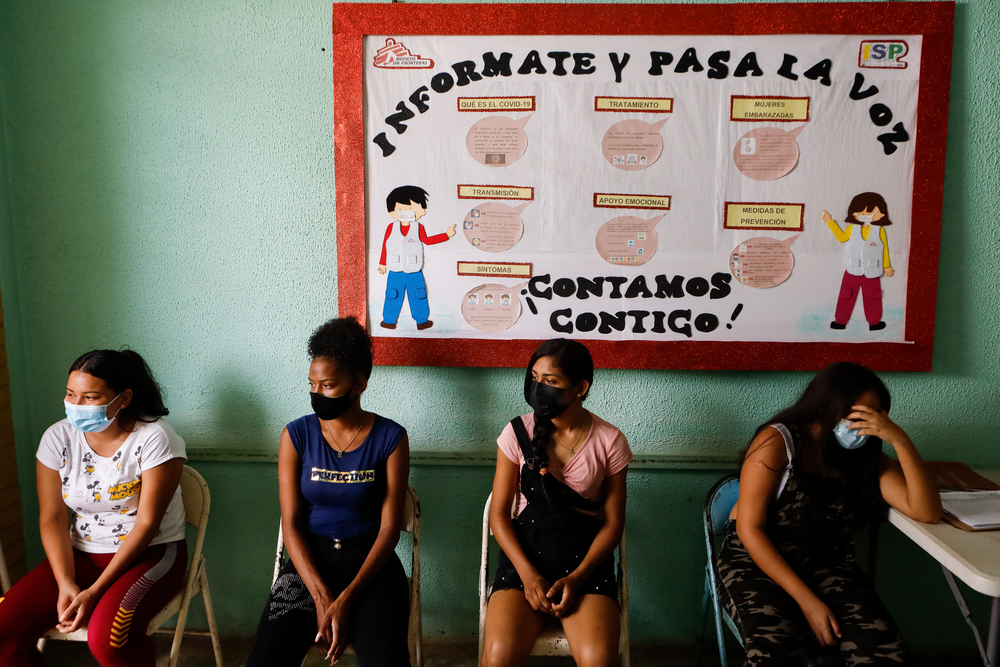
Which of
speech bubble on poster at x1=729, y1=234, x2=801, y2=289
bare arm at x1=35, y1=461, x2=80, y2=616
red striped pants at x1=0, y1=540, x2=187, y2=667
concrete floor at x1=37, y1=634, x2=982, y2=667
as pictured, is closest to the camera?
red striped pants at x1=0, y1=540, x2=187, y2=667

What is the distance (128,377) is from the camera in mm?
2059

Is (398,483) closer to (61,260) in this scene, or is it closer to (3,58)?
(61,260)

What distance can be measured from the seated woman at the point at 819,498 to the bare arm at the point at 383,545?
115cm

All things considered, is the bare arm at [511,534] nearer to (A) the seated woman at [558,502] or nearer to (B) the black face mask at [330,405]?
(A) the seated woman at [558,502]

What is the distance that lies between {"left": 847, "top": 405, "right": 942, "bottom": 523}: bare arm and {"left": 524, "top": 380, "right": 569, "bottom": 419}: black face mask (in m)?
0.95

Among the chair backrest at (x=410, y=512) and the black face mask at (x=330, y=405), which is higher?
the black face mask at (x=330, y=405)

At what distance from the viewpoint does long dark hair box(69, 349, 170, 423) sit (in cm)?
200

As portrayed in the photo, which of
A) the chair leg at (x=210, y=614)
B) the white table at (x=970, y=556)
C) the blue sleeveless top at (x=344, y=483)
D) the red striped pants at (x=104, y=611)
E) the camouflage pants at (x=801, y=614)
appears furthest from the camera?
the chair leg at (x=210, y=614)

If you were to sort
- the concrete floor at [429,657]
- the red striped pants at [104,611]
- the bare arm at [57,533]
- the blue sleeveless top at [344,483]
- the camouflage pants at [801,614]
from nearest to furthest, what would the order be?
1. the camouflage pants at [801,614]
2. the red striped pants at [104,611]
3. the bare arm at [57,533]
4. the blue sleeveless top at [344,483]
5. the concrete floor at [429,657]

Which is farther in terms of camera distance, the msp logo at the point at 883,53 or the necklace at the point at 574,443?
the msp logo at the point at 883,53

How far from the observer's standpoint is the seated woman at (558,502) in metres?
1.87

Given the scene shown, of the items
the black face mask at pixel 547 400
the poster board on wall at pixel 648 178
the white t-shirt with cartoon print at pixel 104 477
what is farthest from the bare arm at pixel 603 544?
the white t-shirt with cartoon print at pixel 104 477

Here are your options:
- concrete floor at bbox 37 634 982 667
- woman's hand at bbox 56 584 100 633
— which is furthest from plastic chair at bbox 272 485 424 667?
woman's hand at bbox 56 584 100 633

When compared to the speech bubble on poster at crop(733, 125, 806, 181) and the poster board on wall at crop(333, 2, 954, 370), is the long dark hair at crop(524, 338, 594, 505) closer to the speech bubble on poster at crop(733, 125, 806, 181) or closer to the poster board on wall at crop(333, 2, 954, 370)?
the poster board on wall at crop(333, 2, 954, 370)
